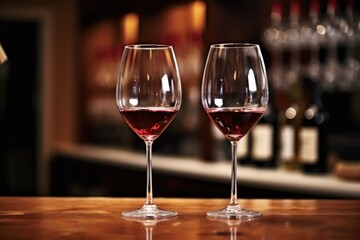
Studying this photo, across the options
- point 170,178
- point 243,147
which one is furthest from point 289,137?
point 170,178

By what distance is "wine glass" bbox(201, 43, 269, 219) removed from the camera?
3.67ft

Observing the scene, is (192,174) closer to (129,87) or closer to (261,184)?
(261,184)

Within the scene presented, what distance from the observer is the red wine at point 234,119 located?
114cm

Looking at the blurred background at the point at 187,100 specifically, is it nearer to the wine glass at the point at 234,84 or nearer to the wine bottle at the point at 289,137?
the wine bottle at the point at 289,137

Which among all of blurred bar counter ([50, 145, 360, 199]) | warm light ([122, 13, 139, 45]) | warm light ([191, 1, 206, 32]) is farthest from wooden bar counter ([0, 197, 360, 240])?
warm light ([122, 13, 139, 45])

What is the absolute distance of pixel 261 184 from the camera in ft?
10.2

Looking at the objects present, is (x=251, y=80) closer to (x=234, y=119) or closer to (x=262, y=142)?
(x=234, y=119)

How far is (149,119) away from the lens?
1144mm

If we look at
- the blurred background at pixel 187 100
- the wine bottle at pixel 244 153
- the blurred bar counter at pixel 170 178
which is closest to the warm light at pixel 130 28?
the blurred background at pixel 187 100

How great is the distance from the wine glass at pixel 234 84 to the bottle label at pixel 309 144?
1976 millimetres

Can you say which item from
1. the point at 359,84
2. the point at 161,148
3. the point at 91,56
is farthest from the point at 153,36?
the point at 359,84

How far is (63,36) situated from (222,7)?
8.46 ft

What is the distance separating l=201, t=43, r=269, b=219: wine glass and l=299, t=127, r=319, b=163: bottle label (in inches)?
77.8

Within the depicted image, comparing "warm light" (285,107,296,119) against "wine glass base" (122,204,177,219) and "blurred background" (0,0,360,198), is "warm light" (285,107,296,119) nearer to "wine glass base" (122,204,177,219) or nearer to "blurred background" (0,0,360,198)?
"blurred background" (0,0,360,198)
